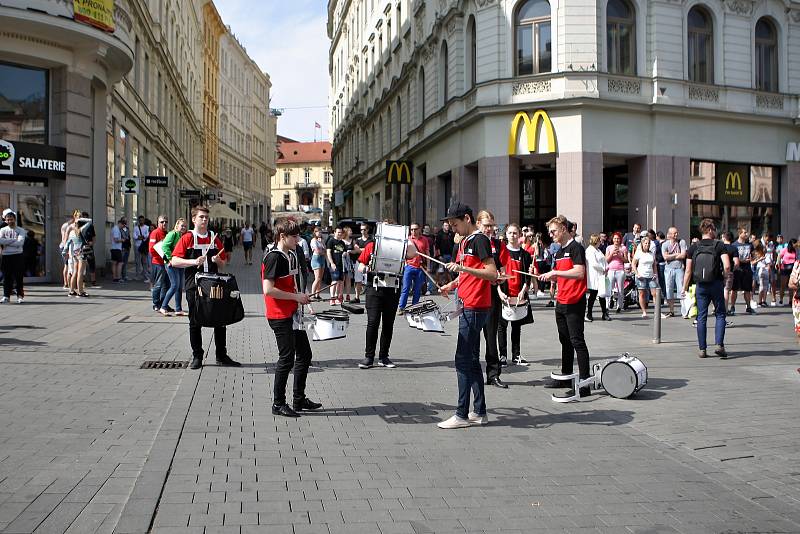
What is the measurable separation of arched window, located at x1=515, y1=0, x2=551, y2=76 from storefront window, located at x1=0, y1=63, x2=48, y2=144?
1428 centimetres

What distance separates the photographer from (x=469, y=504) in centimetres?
466

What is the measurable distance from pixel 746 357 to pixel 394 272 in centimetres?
526

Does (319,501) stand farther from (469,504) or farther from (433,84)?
(433,84)

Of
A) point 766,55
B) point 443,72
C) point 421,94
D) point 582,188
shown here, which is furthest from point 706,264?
point 421,94

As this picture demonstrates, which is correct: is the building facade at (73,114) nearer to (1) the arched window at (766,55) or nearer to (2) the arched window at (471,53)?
(2) the arched window at (471,53)

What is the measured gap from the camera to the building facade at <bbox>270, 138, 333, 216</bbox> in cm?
12269

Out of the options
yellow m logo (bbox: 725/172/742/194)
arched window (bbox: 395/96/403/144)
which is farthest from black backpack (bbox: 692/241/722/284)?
arched window (bbox: 395/96/403/144)

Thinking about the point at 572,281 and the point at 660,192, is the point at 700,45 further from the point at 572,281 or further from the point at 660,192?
the point at 572,281

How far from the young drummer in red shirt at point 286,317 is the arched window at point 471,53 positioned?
2118 cm

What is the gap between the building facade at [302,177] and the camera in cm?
12269

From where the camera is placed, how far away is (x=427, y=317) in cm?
895

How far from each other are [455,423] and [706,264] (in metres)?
5.53

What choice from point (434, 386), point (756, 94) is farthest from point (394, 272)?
point (756, 94)

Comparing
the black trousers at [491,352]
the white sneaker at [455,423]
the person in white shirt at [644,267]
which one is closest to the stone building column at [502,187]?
the person in white shirt at [644,267]
